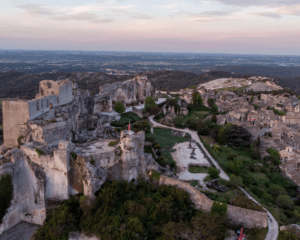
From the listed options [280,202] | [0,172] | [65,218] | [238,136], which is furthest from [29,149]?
[238,136]

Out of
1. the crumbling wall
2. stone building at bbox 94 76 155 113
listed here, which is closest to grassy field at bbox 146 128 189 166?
stone building at bbox 94 76 155 113

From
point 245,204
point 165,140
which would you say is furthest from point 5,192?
point 165,140

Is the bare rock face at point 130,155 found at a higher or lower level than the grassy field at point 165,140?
higher

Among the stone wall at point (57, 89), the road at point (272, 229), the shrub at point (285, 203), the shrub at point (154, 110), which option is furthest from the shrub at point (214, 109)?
the road at point (272, 229)

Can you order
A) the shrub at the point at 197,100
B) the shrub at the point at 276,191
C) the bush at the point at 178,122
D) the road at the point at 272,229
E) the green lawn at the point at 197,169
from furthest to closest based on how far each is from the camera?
the shrub at the point at 197,100 → the bush at the point at 178,122 → the green lawn at the point at 197,169 → the shrub at the point at 276,191 → the road at the point at 272,229

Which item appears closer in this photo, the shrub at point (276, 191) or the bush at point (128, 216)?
the bush at point (128, 216)

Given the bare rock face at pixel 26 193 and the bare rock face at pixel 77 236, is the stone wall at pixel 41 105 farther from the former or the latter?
the bare rock face at pixel 77 236
